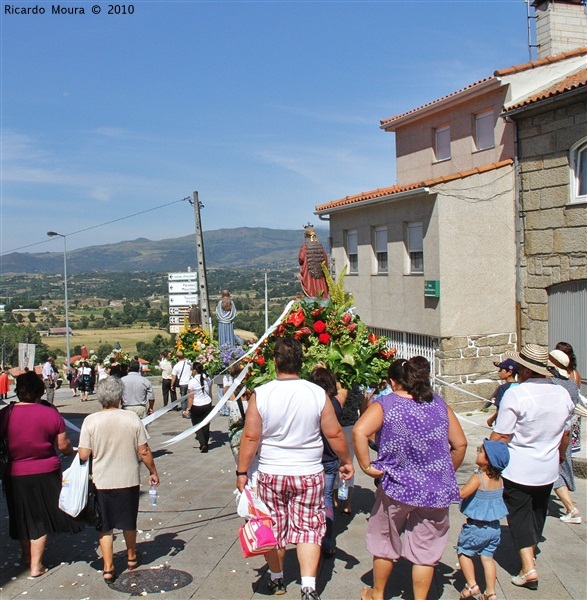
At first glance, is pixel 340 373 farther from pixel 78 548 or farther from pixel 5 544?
pixel 5 544

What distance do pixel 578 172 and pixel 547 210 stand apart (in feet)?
3.52

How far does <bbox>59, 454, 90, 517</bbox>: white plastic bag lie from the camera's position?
555 centimetres

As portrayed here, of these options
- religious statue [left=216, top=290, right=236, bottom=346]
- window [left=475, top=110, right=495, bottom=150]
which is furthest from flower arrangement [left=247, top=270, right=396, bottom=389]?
window [left=475, top=110, right=495, bottom=150]

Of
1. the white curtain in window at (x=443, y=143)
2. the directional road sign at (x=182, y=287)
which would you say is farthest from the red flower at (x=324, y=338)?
the directional road sign at (x=182, y=287)

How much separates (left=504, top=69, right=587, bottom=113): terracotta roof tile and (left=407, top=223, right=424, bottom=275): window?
11.2 ft

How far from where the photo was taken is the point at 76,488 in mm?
5562

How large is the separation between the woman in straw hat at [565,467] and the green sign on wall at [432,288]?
29.1ft

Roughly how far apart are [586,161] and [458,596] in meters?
11.2

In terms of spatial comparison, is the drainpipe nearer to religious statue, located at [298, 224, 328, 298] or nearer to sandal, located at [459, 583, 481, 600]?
religious statue, located at [298, 224, 328, 298]

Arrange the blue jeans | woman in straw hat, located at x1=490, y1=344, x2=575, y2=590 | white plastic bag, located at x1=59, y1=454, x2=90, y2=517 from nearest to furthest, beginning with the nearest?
1. woman in straw hat, located at x1=490, y1=344, x2=575, y2=590
2. white plastic bag, located at x1=59, y1=454, x2=90, y2=517
3. the blue jeans

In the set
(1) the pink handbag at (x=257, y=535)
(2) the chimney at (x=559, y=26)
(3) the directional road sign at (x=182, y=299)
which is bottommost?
(1) the pink handbag at (x=257, y=535)

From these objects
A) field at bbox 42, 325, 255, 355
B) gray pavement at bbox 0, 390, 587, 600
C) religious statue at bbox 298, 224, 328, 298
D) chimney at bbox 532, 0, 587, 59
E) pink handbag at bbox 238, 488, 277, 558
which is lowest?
field at bbox 42, 325, 255, 355

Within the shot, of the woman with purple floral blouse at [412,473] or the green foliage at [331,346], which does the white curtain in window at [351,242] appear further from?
the woman with purple floral blouse at [412,473]

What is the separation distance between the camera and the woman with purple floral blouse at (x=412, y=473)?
4.61 meters
